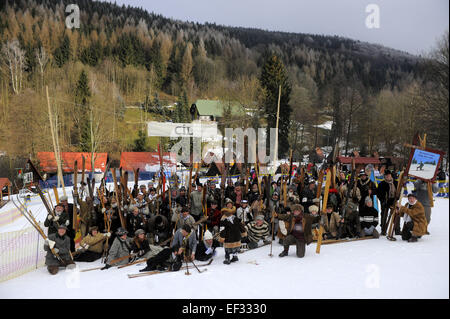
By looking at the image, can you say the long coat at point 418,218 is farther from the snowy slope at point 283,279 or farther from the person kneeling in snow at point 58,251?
the person kneeling in snow at point 58,251

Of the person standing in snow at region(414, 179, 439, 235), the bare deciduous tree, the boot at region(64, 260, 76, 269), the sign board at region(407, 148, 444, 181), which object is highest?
the bare deciduous tree

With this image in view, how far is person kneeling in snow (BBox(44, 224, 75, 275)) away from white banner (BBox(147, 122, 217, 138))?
30706 millimetres

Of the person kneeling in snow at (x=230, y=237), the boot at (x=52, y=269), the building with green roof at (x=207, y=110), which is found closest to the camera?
the boot at (x=52, y=269)

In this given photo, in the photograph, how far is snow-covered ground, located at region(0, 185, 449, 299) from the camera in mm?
4672

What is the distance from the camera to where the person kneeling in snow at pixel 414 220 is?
6.54m

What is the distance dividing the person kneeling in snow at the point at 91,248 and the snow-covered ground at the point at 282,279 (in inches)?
10.0

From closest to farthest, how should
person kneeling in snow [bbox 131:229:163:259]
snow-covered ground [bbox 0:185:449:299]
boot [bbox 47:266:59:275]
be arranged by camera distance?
snow-covered ground [bbox 0:185:449:299]
boot [bbox 47:266:59:275]
person kneeling in snow [bbox 131:229:163:259]

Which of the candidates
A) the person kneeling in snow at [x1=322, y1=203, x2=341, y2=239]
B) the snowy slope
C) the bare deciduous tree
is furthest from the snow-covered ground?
the bare deciduous tree

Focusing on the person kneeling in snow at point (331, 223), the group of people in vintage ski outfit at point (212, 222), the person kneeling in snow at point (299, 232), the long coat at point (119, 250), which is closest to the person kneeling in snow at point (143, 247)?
the group of people in vintage ski outfit at point (212, 222)

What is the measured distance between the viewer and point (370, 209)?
23.4ft

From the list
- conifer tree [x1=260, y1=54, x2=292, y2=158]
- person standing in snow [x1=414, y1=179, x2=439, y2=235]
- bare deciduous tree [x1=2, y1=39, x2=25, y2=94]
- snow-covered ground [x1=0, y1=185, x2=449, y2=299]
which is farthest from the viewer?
bare deciduous tree [x1=2, y1=39, x2=25, y2=94]

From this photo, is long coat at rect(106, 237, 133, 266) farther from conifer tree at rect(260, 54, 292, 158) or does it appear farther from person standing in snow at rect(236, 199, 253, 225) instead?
conifer tree at rect(260, 54, 292, 158)

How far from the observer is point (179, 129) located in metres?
40.8

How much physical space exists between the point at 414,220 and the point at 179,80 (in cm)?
6719
